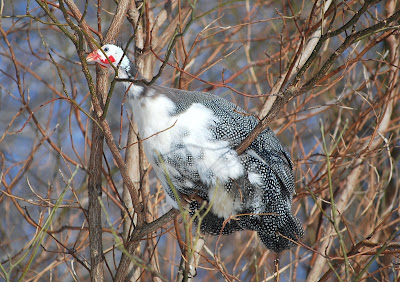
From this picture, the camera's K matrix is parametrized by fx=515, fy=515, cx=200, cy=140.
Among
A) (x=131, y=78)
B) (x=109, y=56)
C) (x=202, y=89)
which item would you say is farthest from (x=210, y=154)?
(x=202, y=89)

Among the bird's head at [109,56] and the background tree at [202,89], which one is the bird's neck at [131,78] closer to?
the bird's head at [109,56]

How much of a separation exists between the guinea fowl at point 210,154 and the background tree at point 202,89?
13 centimetres

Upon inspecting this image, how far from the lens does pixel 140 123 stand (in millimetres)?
2350

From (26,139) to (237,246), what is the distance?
8.05 ft

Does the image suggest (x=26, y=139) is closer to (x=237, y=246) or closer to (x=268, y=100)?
(x=237, y=246)

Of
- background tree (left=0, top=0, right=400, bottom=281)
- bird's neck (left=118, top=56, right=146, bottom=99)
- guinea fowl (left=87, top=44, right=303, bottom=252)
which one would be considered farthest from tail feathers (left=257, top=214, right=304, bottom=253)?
bird's neck (left=118, top=56, right=146, bottom=99)

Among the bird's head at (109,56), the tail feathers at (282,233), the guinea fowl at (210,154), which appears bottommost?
the tail feathers at (282,233)

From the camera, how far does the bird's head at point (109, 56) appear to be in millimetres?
2346

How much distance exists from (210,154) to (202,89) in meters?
1.60

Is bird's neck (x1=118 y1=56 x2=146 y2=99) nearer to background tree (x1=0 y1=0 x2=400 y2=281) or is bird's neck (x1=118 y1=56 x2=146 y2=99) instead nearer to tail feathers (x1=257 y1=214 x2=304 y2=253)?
background tree (x1=0 y1=0 x2=400 y2=281)

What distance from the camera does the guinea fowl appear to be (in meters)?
2.31

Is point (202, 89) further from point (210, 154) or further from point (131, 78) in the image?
point (210, 154)

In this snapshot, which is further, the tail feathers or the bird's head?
the tail feathers

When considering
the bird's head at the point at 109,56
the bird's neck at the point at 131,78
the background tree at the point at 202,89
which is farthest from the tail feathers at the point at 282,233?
the bird's head at the point at 109,56
